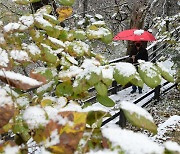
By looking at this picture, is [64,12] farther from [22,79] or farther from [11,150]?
[11,150]

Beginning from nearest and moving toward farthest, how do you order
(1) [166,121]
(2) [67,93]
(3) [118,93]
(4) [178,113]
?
(2) [67,93]
(1) [166,121]
(4) [178,113]
(3) [118,93]

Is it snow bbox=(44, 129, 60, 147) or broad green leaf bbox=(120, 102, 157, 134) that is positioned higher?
snow bbox=(44, 129, 60, 147)

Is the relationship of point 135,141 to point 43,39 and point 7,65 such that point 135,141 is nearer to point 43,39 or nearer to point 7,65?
point 7,65

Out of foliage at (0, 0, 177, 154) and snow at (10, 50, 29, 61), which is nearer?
foliage at (0, 0, 177, 154)

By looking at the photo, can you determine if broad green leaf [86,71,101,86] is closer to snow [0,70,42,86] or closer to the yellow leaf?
snow [0,70,42,86]

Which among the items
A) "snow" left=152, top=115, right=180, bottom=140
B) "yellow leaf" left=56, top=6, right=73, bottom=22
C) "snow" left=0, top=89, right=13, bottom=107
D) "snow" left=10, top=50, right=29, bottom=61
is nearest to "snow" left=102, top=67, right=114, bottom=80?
"snow" left=10, top=50, right=29, bottom=61

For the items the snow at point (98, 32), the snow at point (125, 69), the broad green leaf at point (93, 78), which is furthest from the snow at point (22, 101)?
the snow at point (98, 32)

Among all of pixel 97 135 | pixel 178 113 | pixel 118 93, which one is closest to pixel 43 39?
pixel 97 135

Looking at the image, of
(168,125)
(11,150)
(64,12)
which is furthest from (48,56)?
(168,125)

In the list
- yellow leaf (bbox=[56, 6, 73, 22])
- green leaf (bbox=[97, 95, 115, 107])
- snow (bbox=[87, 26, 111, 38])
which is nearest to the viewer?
green leaf (bbox=[97, 95, 115, 107])

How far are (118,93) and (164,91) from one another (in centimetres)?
147

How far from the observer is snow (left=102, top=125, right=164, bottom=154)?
67 centimetres

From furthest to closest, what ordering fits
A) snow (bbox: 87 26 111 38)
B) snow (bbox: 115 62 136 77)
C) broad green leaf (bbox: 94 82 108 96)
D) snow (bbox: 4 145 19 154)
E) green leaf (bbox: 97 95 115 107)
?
snow (bbox: 87 26 111 38) < green leaf (bbox: 97 95 115 107) < broad green leaf (bbox: 94 82 108 96) < snow (bbox: 115 62 136 77) < snow (bbox: 4 145 19 154)

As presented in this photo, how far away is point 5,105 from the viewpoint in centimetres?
82
